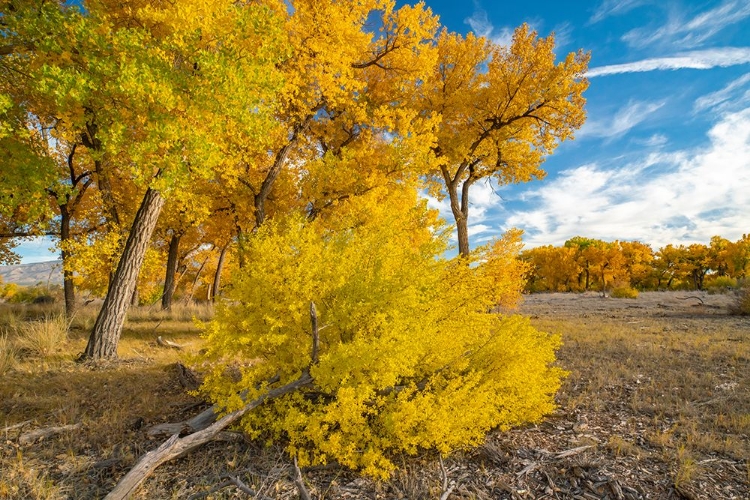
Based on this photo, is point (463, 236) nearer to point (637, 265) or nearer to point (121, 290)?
point (121, 290)

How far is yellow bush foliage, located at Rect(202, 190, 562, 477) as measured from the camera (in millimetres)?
2884

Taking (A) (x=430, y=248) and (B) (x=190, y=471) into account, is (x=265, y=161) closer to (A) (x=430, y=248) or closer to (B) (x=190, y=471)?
(A) (x=430, y=248)

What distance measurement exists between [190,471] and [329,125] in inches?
349

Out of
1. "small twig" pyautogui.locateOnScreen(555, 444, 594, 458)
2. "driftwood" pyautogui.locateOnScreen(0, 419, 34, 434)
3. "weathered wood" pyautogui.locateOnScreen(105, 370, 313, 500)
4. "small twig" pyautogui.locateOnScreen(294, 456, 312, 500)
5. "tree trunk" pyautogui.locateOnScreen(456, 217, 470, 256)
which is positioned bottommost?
"small twig" pyautogui.locateOnScreen(555, 444, 594, 458)

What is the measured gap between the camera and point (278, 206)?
10.3 m

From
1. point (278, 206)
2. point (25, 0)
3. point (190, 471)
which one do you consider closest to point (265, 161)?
point (278, 206)

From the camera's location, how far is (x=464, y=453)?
3.27m

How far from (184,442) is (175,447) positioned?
74mm

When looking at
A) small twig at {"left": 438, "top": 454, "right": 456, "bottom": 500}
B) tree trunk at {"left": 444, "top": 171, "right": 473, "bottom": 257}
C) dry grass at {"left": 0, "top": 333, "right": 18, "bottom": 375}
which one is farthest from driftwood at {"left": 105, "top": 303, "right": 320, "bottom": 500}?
tree trunk at {"left": 444, "top": 171, "right": 473, "bottom": 257}

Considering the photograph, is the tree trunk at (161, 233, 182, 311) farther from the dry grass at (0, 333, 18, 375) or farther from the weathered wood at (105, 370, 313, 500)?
the weathered wood at (105, 370, 313, 500)

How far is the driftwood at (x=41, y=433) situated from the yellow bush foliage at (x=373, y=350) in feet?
5.09

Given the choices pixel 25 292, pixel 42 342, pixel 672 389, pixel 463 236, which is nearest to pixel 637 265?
pixel 463 236

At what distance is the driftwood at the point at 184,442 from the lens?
8.06 ft

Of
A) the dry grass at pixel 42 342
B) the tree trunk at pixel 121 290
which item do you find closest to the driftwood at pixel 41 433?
the tree trunk at pixel 121 290
